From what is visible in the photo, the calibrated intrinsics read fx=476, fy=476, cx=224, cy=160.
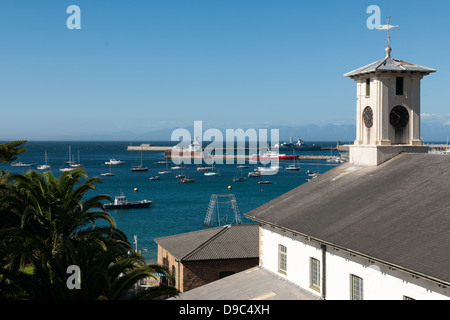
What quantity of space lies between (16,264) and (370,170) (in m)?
16.6

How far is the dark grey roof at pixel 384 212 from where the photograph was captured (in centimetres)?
1480

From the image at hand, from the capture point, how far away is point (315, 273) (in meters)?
20.0

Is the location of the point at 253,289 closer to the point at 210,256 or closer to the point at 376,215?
the point at 376,215

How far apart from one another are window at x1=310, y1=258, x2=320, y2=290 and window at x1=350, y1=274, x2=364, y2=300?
2.23 m

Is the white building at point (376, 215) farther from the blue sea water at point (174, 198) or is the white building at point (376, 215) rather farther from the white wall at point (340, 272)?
the blue sea water at point (174, 198)

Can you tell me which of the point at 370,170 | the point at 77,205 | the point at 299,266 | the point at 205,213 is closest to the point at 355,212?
the point at 299,266

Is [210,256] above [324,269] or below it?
below

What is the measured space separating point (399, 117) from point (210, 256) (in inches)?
555

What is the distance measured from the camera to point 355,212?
62.7 ft

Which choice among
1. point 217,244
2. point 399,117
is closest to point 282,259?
point 217,244

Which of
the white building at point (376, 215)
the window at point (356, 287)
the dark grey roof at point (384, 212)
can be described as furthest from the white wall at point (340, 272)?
the dark grey roof at point (384, 212)

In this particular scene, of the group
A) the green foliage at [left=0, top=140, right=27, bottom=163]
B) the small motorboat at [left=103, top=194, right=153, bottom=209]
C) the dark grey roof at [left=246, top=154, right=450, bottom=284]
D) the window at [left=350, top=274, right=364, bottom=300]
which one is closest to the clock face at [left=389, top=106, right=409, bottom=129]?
the dark grey roof at [left=246, top=154, right=450, bottom=284]

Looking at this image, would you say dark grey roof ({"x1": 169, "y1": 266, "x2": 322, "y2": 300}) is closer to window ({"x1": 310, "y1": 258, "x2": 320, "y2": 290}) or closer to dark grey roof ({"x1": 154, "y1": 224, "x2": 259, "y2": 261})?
window ({"x1": 310, "y1": 258, "x2": 320, "y2": 290})

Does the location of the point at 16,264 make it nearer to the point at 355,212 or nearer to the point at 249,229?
the point at 355,212
